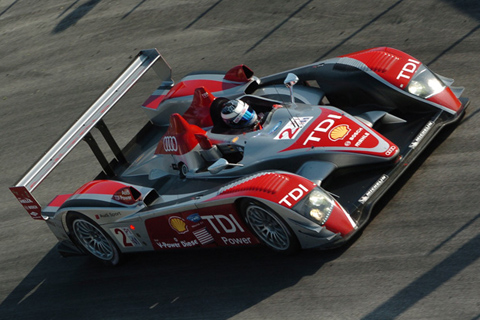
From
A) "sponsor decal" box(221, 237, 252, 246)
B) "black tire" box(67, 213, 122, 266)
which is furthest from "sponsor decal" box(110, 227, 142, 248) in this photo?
"sponsor decal" box(221, 237, 252, 246)

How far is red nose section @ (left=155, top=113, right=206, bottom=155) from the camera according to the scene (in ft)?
31.2

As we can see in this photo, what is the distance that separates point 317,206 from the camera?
25.5 ft

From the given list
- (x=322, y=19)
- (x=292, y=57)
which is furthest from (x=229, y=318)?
(x=322, y=19)

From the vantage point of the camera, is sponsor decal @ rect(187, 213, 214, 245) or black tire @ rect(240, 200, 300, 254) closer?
black tire @ rect(240, 200, 300, 254)

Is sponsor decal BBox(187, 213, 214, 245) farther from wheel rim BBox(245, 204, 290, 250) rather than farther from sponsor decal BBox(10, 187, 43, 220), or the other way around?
sponsor decal BBox(10, 187, 43, 220)

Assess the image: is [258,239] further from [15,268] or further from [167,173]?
[15,268]

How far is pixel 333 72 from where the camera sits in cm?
1003

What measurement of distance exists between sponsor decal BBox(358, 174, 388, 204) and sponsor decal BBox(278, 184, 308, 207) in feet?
2.60

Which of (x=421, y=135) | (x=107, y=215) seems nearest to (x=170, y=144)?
(x=107, y=215)

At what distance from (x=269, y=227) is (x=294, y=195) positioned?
0.62m

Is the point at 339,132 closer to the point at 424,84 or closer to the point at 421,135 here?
the point at 421,135

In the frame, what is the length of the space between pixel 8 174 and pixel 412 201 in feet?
26.2

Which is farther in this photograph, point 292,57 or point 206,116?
point 292,57

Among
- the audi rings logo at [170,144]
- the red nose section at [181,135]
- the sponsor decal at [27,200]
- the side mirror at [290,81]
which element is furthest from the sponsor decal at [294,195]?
the sponsor decal at [27,200]
